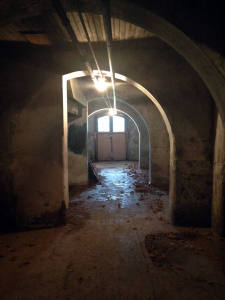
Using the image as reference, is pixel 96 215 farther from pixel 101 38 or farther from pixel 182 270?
pixel 101 38

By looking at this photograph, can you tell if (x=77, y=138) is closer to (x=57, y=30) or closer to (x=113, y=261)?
(x=57, y=30)

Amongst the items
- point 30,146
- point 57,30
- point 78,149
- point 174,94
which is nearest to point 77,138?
point 78,149

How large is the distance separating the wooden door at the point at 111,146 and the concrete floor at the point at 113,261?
12.5 meters

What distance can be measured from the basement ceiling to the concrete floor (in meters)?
4.25

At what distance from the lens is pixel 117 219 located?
442cm

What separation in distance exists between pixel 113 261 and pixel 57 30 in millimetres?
4442

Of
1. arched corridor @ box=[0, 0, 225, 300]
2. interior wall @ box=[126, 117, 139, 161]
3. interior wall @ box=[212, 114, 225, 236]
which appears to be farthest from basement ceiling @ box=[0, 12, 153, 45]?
A: interior wall @ box=[126, 117, 139, 161]

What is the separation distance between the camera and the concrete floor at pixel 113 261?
222cm

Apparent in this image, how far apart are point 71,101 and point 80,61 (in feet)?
10.2

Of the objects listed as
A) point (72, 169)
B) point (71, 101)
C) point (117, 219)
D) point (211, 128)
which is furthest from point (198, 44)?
point (72, 169)

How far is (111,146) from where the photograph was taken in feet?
56.3

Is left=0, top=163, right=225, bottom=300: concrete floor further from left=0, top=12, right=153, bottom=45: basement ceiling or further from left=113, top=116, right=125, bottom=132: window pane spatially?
left=113, top=116, right=125, bottom=132: window pane

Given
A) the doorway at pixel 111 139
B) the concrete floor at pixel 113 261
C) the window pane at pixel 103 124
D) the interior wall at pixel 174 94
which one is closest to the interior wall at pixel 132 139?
the doorway at pixel 111 139

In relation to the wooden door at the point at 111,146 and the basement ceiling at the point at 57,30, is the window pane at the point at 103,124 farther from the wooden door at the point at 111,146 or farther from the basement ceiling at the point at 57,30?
the basement ceiling at the point at 57,30
